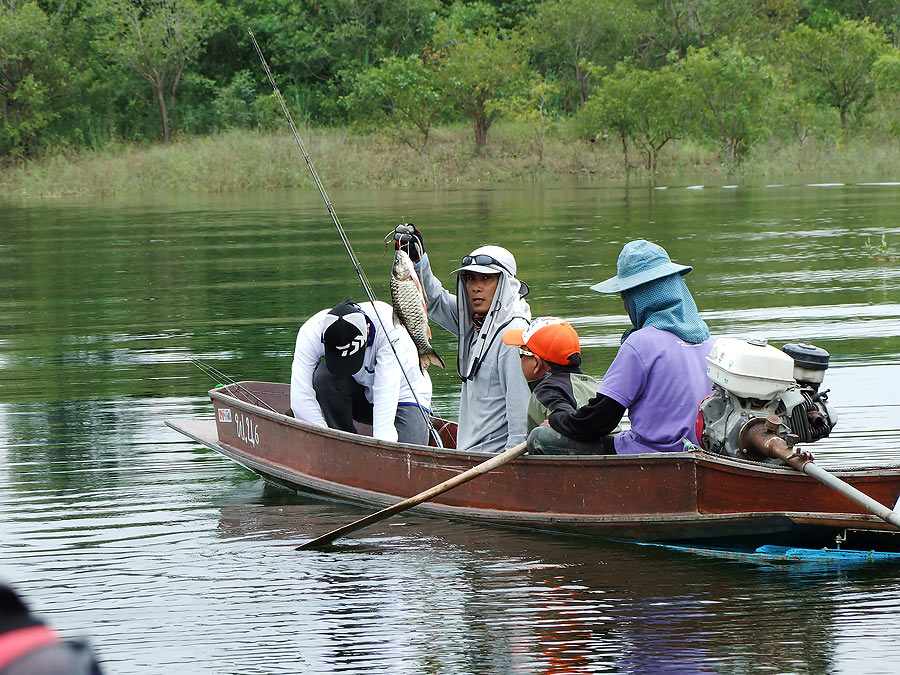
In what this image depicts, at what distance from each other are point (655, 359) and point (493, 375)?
1.27 m

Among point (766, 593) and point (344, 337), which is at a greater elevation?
point (344, 337)

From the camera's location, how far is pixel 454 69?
4188cm

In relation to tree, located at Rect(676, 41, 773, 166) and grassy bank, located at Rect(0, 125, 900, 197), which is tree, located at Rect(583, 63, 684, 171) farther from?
grassy bank, located at Rect(0, 125, 900, 197)

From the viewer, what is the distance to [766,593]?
18.3ft

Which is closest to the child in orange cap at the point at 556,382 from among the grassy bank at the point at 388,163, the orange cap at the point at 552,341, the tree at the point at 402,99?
A: the orange cap at the point at 552,341

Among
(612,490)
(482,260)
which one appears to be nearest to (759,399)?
(612,490)

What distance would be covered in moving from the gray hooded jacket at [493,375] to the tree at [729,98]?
3262 cm

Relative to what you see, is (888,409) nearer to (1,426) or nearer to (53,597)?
(53,597)

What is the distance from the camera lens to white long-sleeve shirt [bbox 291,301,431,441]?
749cm

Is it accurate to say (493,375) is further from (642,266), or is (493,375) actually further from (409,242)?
(642,266)

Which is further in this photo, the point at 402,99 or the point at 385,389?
the point at 402,99

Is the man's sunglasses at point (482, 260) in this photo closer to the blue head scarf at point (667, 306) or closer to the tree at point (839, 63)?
the blue head scarf at point (667, 306)

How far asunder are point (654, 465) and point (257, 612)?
1.90m

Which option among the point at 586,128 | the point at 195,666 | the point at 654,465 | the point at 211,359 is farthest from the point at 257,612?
the point at 586,128
